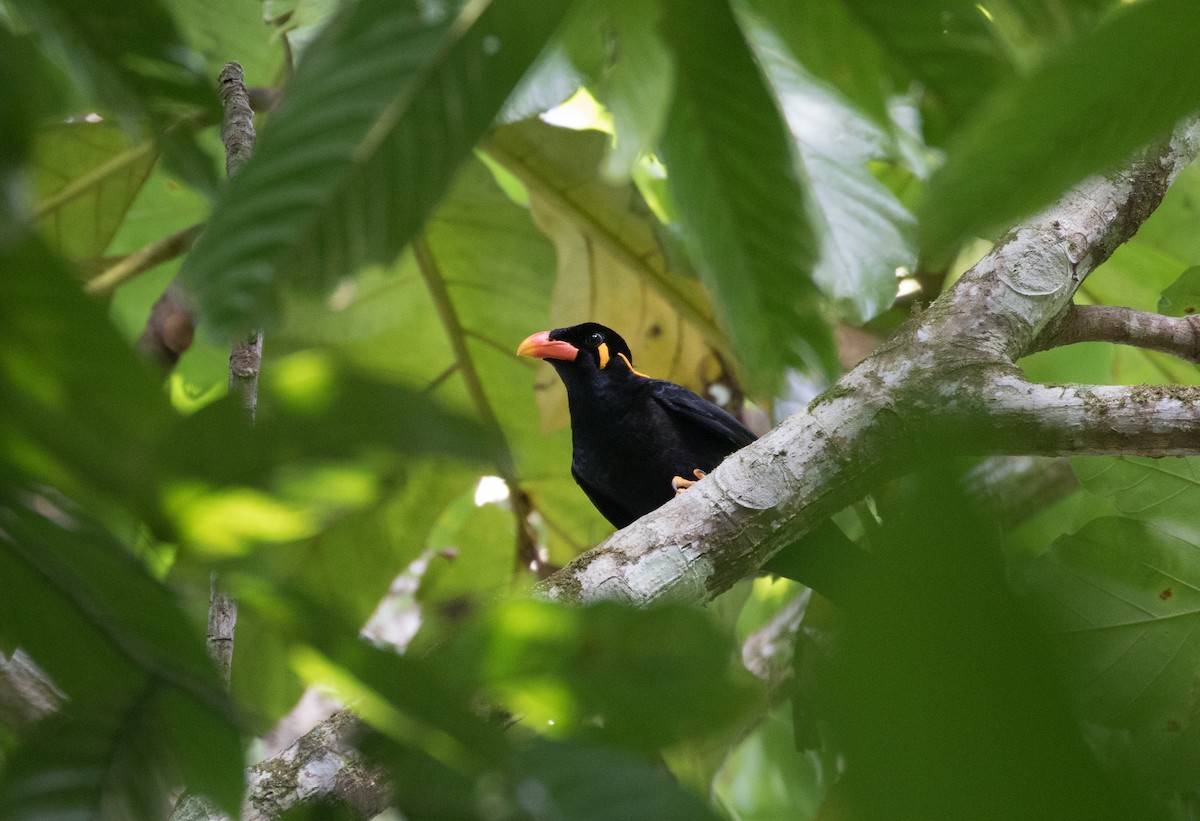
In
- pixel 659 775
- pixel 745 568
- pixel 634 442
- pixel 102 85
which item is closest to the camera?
pixel 659 775

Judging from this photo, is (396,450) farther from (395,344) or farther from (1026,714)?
(395,344)

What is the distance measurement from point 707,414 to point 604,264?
2.37ft

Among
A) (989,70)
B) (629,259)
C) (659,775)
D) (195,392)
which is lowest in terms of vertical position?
(195,392)

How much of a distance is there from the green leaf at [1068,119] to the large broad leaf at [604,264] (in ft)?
10.7

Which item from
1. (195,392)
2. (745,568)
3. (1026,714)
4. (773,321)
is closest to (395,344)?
(195,392)

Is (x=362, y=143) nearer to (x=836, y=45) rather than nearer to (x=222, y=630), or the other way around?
(x=836, y=45)

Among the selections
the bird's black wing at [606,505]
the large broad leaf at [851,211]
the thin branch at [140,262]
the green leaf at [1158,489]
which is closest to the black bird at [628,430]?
the bird's black wing at [606,505]

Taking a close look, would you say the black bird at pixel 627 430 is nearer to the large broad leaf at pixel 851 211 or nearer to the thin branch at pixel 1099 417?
the large broad leaf at pixel 851 211

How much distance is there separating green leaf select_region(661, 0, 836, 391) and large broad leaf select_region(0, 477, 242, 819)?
35cm

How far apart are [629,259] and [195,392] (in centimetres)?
176

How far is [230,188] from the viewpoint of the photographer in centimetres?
53

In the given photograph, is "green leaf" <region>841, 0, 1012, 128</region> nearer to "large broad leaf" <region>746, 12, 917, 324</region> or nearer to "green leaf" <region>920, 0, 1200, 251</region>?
"green leaf" <region>920, 0, 1200, 251</region>

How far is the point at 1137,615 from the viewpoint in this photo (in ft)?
7.88

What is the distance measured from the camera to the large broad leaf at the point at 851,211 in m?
3.13
